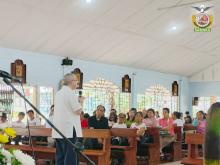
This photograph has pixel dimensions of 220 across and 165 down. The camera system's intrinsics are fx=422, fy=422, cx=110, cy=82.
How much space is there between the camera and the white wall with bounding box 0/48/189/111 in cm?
1131

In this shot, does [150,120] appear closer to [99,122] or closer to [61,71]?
[99,122]

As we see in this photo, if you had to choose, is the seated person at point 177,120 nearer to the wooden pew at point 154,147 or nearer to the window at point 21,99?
the wooden pew at point 154,147

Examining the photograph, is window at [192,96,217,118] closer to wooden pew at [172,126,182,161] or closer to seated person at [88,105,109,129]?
wooden pew at [172,126,182,161]

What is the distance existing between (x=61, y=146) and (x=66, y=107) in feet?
1.69

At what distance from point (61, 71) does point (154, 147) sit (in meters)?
4.86

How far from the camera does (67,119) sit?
17.4ft

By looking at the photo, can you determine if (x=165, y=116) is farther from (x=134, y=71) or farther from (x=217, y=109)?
(x=217, y=109)

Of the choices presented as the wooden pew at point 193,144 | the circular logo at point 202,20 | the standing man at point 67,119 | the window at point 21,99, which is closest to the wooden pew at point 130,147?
the wooden pew at point 193,144

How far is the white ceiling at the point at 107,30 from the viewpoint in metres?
9.80

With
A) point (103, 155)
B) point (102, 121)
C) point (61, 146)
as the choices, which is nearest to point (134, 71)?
point (102, 121)

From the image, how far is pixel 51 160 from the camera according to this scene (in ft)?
24.0

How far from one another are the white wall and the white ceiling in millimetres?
236

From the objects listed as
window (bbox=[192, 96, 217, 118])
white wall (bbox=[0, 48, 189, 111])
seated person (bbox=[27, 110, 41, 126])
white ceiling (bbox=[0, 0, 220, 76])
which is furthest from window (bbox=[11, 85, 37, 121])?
window (bbox=[192, 96, 217, 118])

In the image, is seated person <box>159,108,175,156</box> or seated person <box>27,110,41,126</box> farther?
seated person <box>27,110,41,126</box>
